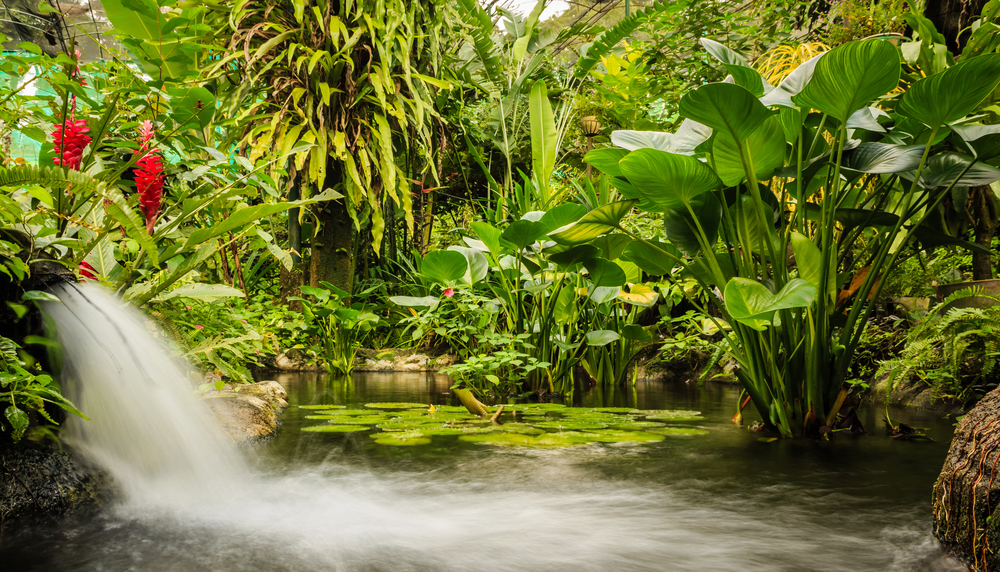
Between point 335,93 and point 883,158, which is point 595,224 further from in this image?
point 335,93

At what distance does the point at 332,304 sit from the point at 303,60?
5.78ft

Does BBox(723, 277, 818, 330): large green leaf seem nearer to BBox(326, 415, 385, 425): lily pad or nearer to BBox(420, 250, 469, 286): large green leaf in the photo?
BBox(326, 415, 385, 425): lily pad

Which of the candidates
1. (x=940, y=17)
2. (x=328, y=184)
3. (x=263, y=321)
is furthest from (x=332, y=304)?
(x=940, y=17)

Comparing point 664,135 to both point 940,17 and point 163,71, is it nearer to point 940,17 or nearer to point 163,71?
point 163,71

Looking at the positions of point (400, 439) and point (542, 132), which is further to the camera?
point (542, 132)

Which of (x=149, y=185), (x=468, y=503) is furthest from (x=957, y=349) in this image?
(x=149, y=185)

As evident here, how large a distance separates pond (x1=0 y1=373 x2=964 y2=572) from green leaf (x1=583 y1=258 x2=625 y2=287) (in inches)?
35.7

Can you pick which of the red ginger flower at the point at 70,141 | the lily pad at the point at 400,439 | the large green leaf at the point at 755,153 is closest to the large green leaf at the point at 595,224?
the large green leaf at the point at 755,153

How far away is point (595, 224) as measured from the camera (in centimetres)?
200

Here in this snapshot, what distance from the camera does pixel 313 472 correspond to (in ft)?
5.25

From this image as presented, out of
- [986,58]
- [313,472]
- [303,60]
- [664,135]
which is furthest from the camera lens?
[303,60]

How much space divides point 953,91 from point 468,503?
159 cm

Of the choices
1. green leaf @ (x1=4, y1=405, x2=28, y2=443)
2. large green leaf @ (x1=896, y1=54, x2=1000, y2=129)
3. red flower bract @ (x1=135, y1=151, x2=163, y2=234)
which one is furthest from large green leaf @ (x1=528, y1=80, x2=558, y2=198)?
green leaf @ (x1=4, y1=405, x2=28, y2=443)

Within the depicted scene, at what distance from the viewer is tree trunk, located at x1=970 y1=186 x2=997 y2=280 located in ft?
7.84
